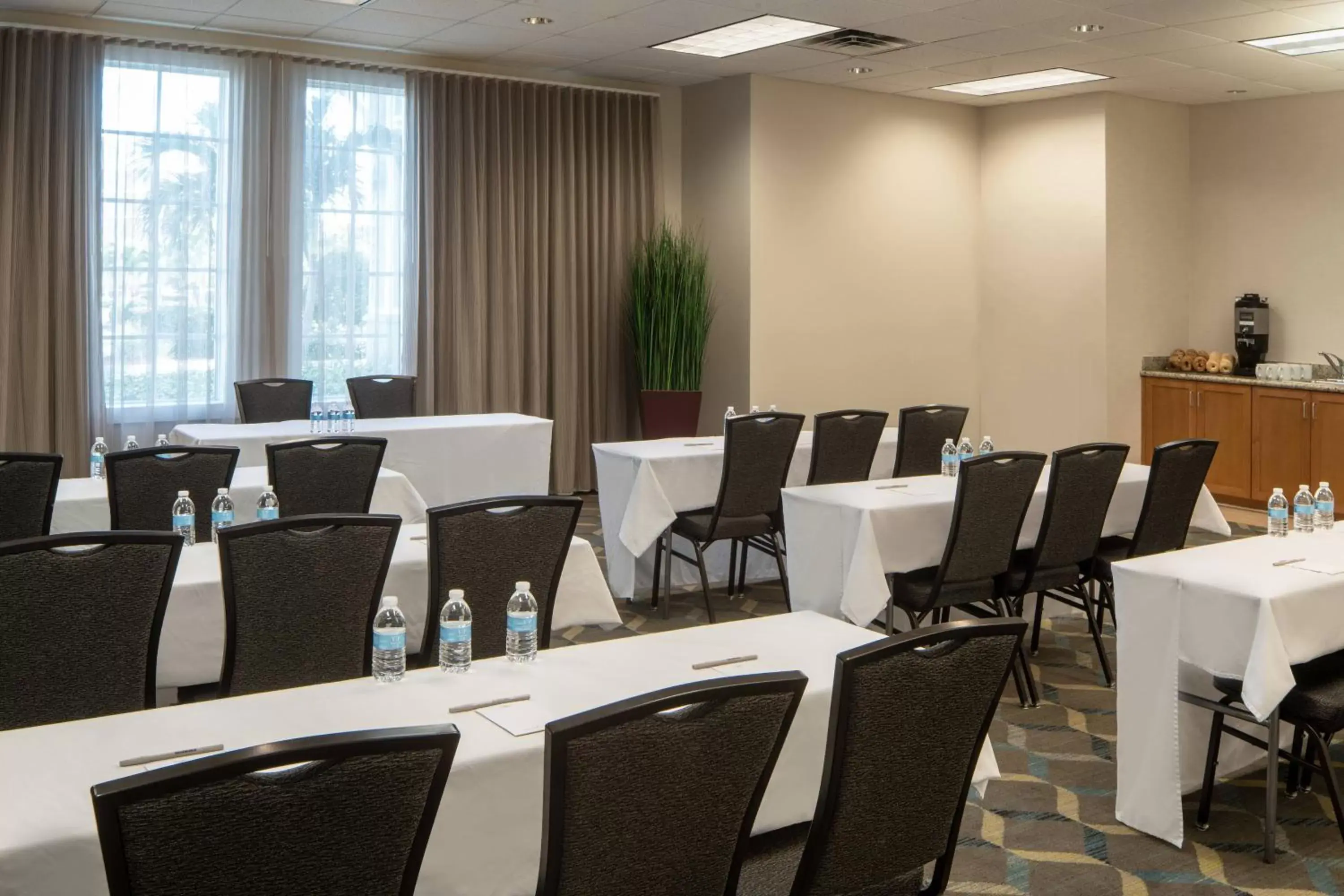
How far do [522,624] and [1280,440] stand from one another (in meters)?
7.93

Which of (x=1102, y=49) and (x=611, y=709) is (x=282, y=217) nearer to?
(x=1102, y=49)

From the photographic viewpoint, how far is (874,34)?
7.88 metres

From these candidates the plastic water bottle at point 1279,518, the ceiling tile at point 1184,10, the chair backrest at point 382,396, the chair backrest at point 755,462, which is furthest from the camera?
the chair backrest at point 382,396

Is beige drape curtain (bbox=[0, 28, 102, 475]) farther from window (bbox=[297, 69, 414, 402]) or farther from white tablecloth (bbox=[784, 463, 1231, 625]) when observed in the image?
white tablecloth (bbox=[784, 463, 1231, 625])

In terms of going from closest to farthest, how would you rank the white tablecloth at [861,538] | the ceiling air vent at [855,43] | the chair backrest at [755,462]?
the white tablecloth at [861,538] → the chair backrest at [755,462] → the ceiling air vent at [855,43]

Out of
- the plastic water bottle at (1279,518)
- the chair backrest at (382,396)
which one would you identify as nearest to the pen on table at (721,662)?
the plastic water bottle at (1279,518)

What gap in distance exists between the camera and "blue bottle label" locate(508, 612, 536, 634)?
9.23ft

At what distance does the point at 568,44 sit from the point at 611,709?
23.4 ft

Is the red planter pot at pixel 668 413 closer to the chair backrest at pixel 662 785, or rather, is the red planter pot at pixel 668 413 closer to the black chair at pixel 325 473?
the black chair at pixel 325 473

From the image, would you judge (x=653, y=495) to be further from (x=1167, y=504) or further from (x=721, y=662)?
(x=721, y=662)

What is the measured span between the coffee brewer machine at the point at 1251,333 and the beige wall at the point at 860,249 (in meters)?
2.12

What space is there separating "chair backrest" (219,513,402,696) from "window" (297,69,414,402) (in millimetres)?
5249

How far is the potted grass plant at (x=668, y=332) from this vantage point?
31.1 feet

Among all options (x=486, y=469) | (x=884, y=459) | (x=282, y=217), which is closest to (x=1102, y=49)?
(x=884, y=459)
